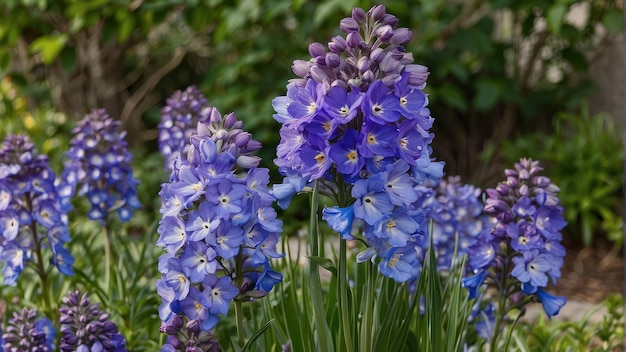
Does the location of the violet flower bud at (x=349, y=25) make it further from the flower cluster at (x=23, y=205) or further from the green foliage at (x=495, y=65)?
the green foliage at (x=495, y=65)

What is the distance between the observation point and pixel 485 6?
640 cm

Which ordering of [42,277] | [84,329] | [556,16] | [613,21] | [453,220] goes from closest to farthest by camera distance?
[84,329] < [42,277] < [453,220] < [556,16] < [613,21]

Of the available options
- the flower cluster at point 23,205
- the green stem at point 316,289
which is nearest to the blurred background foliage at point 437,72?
the flower cluster at point 23,205

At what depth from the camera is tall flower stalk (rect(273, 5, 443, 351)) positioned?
1553 millimetres

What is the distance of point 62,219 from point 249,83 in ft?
11.6

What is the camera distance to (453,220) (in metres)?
2.72

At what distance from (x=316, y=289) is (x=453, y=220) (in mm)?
1121

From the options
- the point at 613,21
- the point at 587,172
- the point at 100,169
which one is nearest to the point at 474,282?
the point at 100,169

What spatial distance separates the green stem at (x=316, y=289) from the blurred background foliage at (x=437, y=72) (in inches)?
118

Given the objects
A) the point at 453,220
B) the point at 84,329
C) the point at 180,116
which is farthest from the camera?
the point at 180,116

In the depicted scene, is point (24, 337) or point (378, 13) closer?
point (378, 13)

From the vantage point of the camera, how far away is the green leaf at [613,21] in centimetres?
489

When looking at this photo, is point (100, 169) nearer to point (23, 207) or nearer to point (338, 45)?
point (23, 207)

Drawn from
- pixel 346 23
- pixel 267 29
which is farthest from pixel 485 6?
pixel 346 23
